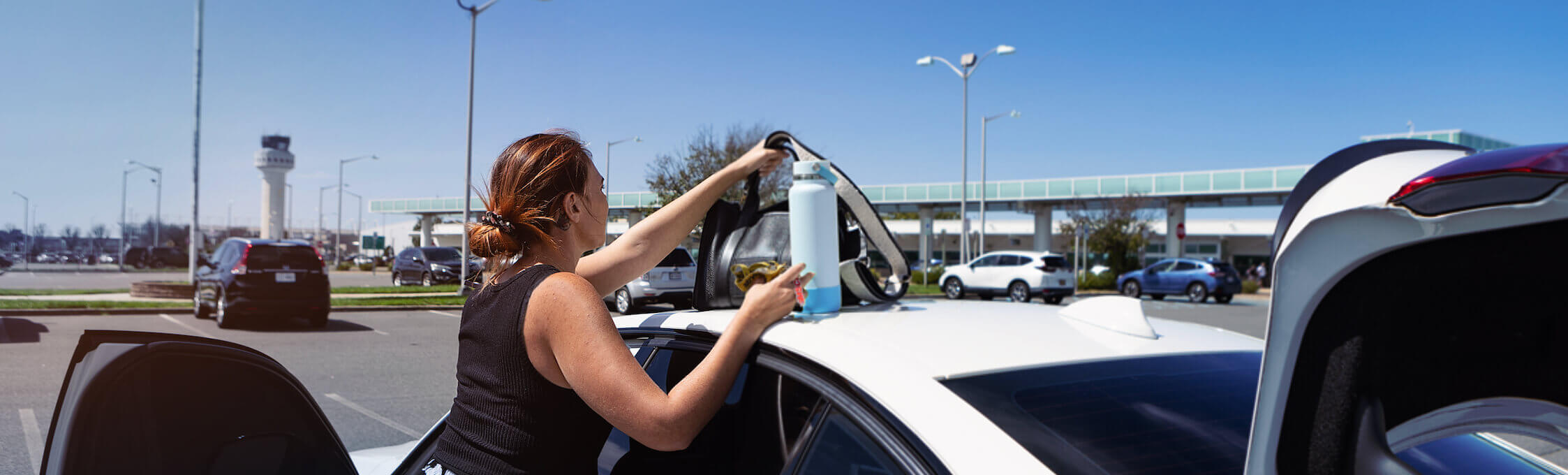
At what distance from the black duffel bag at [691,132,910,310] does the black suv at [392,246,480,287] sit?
25558mm

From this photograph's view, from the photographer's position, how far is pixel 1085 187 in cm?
4106

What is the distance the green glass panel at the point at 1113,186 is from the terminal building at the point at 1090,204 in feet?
0.11

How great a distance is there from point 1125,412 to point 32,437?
731 cm

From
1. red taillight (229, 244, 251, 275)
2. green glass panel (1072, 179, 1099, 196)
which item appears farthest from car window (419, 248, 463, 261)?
green glass panel (1072, 179, 1099, 196)

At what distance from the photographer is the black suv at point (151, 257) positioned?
52.3 meters

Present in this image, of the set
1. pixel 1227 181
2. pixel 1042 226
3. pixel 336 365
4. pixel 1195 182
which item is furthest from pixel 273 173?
pixel 336 365

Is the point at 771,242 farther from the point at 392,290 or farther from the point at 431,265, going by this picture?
the point at 431,265

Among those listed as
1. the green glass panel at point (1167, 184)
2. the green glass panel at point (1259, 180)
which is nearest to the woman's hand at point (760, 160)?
the green glass panel at point (1259, 180)

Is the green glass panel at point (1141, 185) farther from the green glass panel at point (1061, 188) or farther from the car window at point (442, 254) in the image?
the car window at point (442, 254)

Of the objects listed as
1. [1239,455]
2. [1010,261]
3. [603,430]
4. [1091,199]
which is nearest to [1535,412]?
[1239,455]

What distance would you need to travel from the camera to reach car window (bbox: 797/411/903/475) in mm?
1433

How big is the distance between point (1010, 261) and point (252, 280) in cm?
1918

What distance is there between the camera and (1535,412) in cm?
91

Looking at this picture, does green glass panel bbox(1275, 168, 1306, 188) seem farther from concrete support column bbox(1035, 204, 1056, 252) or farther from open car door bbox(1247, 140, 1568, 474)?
open car door bbox(1247, 140, 1568, 474)
